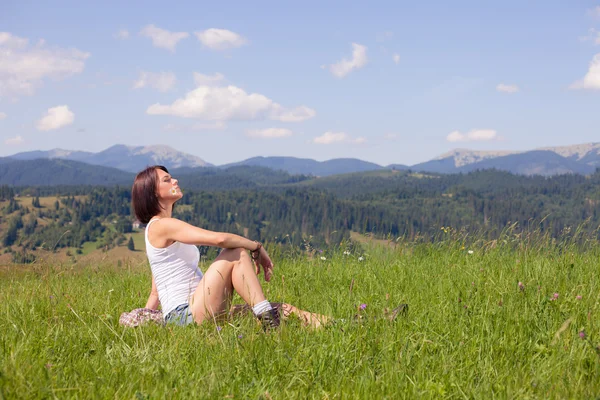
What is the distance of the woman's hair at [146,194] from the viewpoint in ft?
18.0

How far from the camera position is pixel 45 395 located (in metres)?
3.05

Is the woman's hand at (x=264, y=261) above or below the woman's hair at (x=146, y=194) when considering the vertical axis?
below

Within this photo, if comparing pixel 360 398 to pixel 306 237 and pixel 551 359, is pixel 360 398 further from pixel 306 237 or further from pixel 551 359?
pixel 306 237

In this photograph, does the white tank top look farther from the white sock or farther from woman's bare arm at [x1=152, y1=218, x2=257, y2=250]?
the white sock

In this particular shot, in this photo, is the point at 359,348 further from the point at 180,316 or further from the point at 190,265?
the point at 190,265

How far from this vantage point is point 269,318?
16.0 feet

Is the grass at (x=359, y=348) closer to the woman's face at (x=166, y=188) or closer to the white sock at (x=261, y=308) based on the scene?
the white sock at (x=261, y=308)

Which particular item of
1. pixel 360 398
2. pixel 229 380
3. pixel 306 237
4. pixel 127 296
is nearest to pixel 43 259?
pixel 127 296

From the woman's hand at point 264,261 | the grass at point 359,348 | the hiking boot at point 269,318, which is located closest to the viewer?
the grass at point 359,348

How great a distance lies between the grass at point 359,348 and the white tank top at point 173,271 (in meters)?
0.59

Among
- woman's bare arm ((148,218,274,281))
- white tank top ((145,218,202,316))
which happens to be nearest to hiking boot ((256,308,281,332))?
woman's bare arm ((148,218,274,281))

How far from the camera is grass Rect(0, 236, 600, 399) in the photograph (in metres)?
3.33

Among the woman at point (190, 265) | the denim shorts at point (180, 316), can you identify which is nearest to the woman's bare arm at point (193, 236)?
the woman at point (190, 265)

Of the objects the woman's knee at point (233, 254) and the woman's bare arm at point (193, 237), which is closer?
the woman's bare arm at point (193, 237)
